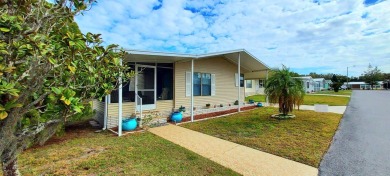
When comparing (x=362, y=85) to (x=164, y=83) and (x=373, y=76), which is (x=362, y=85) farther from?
(x=164, y=83)

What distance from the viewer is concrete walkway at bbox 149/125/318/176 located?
3885mm

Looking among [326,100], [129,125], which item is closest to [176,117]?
[129,125]

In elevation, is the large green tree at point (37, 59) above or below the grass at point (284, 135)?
above

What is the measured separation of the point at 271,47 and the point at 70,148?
17671 millimetres

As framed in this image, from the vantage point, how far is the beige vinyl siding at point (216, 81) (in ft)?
32.9

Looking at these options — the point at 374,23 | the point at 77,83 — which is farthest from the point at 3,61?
the point at 374,23

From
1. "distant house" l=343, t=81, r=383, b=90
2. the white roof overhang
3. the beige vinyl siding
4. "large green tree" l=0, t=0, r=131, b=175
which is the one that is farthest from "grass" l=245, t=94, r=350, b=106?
"distant house" l=343, t=81, r=383, b=90

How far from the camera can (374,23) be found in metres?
15.3

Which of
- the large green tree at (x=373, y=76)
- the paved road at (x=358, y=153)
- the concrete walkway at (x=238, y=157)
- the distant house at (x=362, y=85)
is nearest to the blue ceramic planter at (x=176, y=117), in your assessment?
the concrete walkway at (x=238, y=157)

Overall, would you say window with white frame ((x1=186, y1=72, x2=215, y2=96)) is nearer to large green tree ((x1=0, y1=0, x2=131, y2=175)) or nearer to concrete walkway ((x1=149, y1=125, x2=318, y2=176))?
concrete walkway ((x1=149, y1=125, x2=318, y2=176))

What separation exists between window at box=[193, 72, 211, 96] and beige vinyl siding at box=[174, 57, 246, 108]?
235 millimetres

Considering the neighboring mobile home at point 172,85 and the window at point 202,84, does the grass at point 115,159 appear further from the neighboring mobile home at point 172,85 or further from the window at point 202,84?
the window at point 202,84

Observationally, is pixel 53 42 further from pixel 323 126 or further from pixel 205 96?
pixel 205 96

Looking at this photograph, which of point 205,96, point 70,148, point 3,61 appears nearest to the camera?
point 3,61
